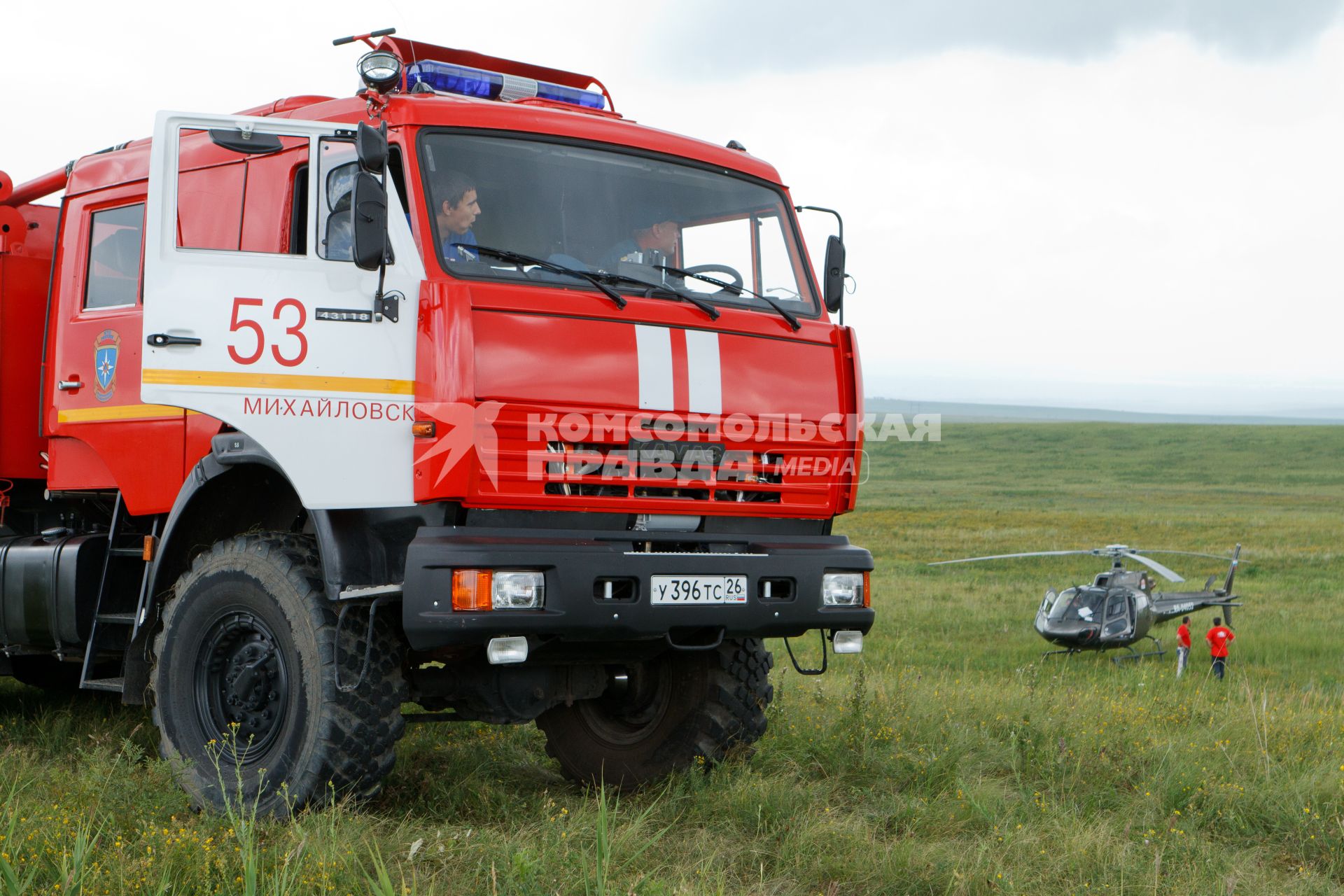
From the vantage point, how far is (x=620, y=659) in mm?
6000

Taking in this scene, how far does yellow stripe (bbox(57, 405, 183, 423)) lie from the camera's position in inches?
244

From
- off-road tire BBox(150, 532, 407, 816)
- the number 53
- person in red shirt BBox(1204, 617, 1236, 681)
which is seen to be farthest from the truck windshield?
person in red shirt BBox(1204, 617, 1236, 681)

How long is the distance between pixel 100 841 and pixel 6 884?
891mm

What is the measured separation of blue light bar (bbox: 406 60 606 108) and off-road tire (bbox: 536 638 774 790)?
267 centimetres

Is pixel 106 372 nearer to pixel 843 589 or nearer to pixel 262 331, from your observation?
pixel 262 331

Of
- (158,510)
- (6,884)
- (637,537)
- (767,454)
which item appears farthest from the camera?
(158,510)

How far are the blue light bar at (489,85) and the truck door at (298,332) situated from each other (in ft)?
2.39

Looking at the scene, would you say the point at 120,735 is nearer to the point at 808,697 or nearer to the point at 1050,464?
the point at 808,697

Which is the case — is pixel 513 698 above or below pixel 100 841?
above

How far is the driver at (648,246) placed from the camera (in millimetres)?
5699

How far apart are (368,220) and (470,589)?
54.8 inches

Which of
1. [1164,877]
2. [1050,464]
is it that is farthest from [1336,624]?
[1050,464]

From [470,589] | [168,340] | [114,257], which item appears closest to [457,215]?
[168,340]

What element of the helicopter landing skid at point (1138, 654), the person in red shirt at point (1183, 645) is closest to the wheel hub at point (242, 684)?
the person in red shirt at point (1183, 645)
